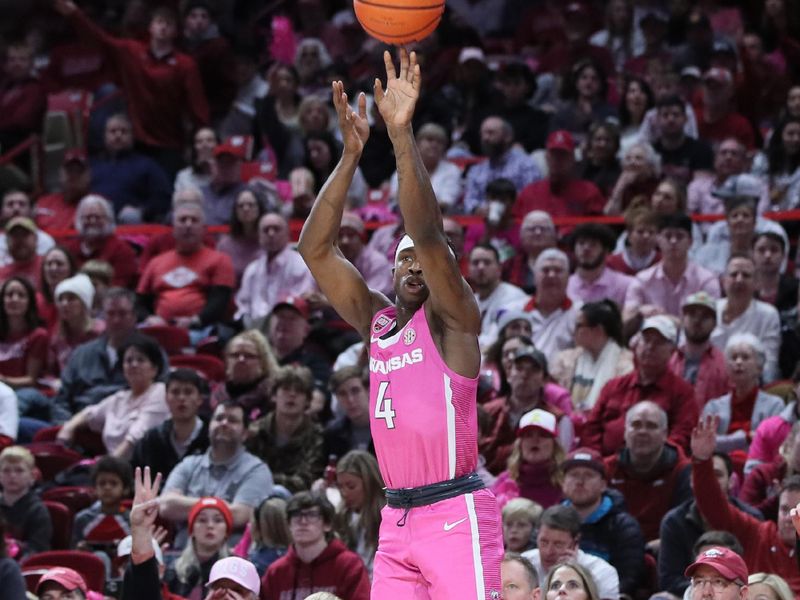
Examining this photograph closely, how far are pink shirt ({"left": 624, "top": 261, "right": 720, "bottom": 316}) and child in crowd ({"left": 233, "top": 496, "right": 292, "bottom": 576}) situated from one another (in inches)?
136

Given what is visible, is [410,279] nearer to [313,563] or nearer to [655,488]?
[313,563]

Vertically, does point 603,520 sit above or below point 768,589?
above

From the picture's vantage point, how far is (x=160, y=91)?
1662 centimetres

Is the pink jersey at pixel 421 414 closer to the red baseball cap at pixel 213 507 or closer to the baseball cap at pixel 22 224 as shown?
the red baseball cap at pixel 213 507

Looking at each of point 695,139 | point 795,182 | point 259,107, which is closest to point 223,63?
point 259,107

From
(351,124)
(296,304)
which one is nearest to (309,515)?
(351,124)

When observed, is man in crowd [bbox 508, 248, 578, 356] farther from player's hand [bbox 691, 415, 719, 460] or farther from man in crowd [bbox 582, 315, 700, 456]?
player's hand [bbox 691, 415, 719, 460]

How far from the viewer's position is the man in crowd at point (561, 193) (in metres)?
13.8

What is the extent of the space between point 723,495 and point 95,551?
12.5ft

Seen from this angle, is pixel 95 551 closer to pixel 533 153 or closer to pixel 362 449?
pixel 362 449

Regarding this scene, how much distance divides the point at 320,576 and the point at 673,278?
4.18 m

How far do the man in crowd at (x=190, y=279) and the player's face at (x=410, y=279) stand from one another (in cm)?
681

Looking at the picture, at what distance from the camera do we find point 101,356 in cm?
1238

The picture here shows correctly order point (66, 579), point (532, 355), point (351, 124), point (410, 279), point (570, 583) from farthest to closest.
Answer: point (532, 355) < point (66, 579) < point (570, 583) < point (351, 124) < point (410, 279)
